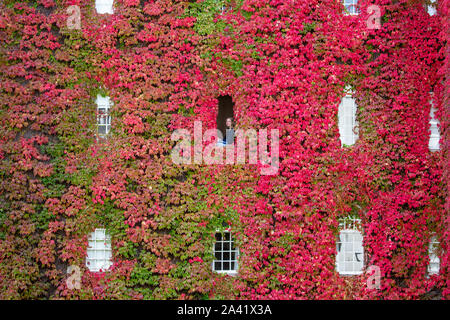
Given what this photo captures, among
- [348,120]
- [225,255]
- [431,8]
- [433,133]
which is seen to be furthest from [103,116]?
[431,8]

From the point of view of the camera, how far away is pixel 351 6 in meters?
13.6

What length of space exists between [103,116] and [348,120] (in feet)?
25.5

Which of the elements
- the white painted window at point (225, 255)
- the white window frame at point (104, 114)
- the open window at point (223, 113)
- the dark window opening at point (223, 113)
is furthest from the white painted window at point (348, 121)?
the white window frame at point (104, 114)

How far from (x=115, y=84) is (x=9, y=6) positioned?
13.6ft

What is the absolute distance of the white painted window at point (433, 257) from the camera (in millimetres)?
12750

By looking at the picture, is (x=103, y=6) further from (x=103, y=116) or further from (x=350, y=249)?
(x=350, y=249)

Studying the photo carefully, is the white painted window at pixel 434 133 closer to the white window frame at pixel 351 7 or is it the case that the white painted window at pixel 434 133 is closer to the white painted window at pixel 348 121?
the white painted window at pixel 348 121

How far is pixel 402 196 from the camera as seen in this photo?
12680 millimetres

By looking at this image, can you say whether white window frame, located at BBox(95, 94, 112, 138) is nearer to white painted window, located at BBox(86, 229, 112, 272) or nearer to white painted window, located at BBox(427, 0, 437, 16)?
white painted window, located at BBox(86, 229, 112, 272)

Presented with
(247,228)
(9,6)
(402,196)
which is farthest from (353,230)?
(9,6)

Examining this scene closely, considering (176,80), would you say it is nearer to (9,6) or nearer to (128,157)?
(128,157)

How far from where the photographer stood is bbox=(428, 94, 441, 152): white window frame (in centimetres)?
1323

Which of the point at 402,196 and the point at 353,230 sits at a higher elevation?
the point at 402,196

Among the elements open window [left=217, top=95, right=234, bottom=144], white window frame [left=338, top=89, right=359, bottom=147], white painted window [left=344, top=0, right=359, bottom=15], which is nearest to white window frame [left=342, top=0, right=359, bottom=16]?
white painted window [left=344, top=0, right=359, bottom=15]
